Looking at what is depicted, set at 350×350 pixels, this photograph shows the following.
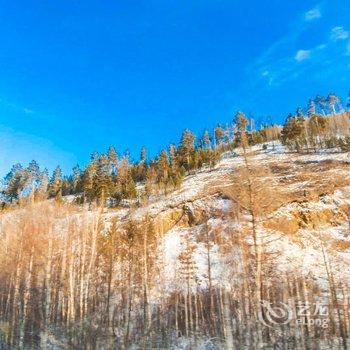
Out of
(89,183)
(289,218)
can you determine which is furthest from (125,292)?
(89,183)

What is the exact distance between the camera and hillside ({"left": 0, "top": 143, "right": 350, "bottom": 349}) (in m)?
31.4

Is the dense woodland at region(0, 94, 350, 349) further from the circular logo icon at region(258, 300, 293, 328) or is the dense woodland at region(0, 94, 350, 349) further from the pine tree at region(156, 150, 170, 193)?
the pine tree at region(156, 150, 170, 193)

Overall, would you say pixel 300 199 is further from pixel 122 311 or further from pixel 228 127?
pixel 228 127

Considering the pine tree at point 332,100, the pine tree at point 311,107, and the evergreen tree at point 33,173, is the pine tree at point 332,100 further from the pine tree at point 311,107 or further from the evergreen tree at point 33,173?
the evergreen tree at point 33,173

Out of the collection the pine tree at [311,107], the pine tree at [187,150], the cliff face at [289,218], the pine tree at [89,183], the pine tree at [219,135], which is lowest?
the cliff face at [289,218]

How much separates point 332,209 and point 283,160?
29898 millimetres

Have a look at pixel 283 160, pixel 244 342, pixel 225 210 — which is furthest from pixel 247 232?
pixel 283 160
